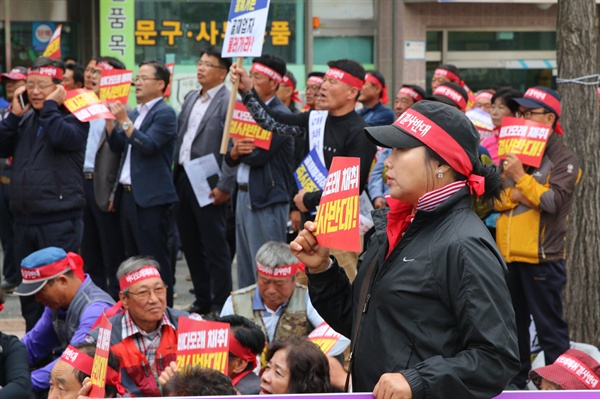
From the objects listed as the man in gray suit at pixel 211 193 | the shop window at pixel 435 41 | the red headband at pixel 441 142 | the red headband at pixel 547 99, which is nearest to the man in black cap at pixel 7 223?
the man in gray suit at pixel 211 193

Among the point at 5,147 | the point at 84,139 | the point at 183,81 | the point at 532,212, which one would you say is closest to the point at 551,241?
the point at 532,212

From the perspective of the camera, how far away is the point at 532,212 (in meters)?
6.42

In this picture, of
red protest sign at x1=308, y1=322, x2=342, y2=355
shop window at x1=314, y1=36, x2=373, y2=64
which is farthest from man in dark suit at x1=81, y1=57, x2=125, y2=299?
shop window at x1=314, y1=36, x2=373, y2=64

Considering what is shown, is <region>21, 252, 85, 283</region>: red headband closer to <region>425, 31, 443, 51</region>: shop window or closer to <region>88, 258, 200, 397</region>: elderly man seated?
<region>88, 258, 200, 397</region>: elderly man seated

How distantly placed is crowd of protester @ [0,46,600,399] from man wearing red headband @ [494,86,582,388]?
0.04 feet

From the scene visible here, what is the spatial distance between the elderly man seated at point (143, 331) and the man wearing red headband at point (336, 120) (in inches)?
53.1

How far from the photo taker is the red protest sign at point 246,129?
7637mm

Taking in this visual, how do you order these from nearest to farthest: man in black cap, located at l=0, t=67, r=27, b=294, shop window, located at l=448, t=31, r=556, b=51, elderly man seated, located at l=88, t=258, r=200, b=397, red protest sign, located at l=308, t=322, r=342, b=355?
red protest sign, located at l=308, t=322, r=342, b=355
elderly man seated, located at l=88, t=258, r=200, b=397
man in black cap, located at l=0, t=67, r=27, b=294
shop window, located at l=448, t=31, r=556, b=51

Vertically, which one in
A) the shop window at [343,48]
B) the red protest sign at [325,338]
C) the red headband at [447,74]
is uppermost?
the shop window at [343,48]

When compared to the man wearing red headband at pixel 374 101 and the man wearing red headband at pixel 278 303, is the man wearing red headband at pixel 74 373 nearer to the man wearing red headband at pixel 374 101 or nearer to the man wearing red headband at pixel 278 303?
the man wearing red headband at pixel 278 303

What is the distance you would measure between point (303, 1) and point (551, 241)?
937 centimetres

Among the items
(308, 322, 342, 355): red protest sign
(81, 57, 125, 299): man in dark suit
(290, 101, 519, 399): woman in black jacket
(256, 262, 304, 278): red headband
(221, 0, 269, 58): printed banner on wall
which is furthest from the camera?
(81, 57, 125, 299): man in dark suit

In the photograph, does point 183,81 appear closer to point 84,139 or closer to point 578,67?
point 84,139

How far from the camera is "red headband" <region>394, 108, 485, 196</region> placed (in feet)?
9.93
